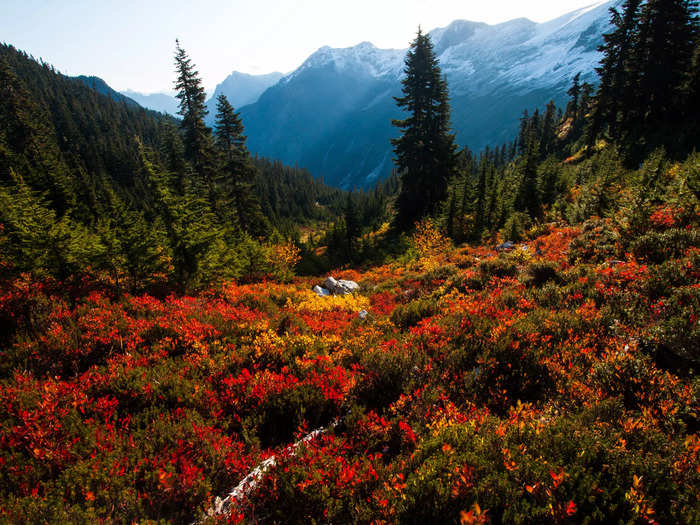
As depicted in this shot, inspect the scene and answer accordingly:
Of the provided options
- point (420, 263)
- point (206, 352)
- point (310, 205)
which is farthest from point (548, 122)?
point (310, 205)

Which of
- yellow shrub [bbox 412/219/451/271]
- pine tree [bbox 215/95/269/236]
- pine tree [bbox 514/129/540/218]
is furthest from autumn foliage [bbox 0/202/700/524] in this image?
pine tree [bbox 514/129/540/218]

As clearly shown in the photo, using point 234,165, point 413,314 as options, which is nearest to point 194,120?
point 234,165

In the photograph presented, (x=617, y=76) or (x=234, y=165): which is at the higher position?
(x=617, y=76)

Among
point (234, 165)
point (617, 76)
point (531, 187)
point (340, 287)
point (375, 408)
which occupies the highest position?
point (617, 76)

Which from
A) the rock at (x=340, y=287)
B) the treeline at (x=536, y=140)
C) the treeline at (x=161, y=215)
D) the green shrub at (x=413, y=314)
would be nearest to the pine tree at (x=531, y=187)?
the treeline at (x=536, y=140)

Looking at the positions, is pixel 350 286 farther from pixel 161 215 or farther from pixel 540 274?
pixel 540 274

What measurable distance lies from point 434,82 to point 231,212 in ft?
76.0

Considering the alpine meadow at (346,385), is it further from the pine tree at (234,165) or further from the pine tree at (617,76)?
the pine tree at (617,76)

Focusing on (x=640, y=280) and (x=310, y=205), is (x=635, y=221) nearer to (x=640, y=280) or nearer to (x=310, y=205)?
(x=640, y=280)

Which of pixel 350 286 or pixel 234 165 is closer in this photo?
pixel 350 286

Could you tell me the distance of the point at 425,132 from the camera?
30.5m

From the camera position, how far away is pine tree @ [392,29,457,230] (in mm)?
29438

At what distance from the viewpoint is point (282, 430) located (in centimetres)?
471

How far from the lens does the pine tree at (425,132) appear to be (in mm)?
29438
